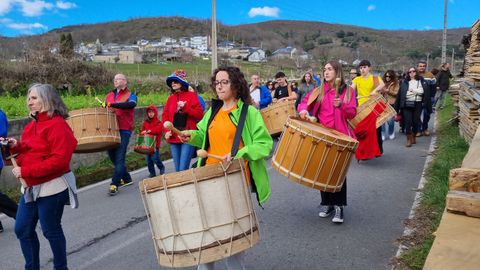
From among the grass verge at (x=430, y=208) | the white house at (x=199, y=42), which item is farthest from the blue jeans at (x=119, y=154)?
the white house at (x=199, y=42)

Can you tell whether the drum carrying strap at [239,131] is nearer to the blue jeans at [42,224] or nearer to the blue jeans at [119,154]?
the blue jeans at [42,224]

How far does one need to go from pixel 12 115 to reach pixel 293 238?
6142 millimetres

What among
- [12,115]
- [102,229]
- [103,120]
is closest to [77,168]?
[12,115]

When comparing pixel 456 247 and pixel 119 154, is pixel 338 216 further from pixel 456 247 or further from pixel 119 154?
pixel 119 154

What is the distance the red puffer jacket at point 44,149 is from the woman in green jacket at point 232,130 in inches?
39.0

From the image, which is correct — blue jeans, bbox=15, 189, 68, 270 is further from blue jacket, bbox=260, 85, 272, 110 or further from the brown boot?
the brown boot

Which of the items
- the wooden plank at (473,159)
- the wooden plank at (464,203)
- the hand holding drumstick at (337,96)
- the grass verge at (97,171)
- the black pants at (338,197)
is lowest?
the grass verge at (97,171)

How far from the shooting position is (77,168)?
888 centimetres

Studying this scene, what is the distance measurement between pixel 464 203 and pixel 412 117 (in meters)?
8.55

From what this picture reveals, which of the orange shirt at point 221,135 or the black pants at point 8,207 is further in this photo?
the black pants at point 8,207

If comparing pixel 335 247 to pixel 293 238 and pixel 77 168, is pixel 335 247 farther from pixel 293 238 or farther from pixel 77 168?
pixel 77 168

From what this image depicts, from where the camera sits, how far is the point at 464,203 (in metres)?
3.22

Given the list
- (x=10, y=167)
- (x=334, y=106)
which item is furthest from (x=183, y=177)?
(x=10, y=167)

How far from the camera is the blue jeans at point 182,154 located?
6.30 m
